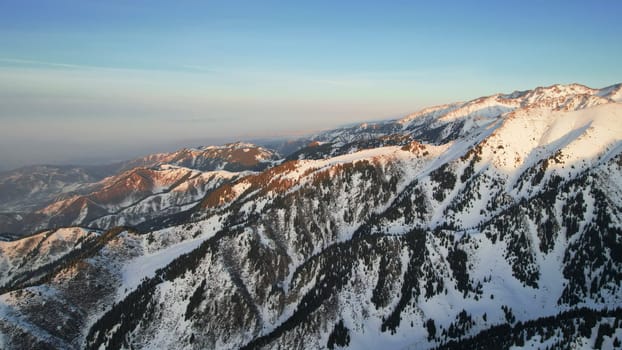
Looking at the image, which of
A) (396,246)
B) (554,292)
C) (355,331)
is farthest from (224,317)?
(554,292)

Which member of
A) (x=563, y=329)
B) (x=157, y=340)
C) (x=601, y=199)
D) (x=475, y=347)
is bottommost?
(x=157, y=340)

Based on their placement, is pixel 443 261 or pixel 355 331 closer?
pixel 355 331

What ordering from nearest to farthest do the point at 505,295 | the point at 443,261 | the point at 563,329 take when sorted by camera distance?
the point at 563,329, the point at 505,295, the point at 443,261

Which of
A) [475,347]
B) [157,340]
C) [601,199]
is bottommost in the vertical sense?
[157,340]

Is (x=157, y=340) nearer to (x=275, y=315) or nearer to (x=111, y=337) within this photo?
(x=111, y=337)

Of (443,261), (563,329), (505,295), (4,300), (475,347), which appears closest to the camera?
(563,329)

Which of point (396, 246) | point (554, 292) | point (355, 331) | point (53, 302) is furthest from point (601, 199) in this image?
point (53, 302)

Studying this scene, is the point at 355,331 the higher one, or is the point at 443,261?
the point at 443,261

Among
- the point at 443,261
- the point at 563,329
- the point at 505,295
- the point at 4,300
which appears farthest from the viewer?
the point at 443,261

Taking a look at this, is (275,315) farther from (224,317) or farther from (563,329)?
(563,329)
